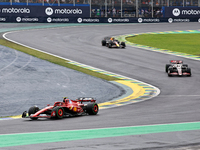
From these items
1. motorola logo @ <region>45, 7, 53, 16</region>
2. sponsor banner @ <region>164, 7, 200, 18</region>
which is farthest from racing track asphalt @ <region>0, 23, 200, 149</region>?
sponsor banner @ <region>164, 7, 200, 18</region>

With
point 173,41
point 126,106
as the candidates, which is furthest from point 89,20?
point 126,106

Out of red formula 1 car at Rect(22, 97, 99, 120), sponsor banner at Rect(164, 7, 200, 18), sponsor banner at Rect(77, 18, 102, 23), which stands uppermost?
sponsor banner at Rect(164, 7, 200, 18)

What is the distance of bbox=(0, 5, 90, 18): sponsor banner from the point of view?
48781 millimetres

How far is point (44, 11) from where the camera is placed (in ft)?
165

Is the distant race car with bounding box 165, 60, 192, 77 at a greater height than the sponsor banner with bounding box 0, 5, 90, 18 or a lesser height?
lesser

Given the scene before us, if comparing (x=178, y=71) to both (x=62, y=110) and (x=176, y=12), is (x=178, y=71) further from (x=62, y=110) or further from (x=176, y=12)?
(x=176, y=12)

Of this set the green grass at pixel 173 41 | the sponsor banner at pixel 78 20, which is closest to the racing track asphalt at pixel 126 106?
the sponsor banner at pixel 78 20

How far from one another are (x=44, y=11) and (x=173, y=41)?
17553 mm

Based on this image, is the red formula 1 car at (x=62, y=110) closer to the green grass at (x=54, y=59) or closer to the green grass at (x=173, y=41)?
the green grass at (x=54, y=59)

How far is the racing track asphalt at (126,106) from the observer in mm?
8508

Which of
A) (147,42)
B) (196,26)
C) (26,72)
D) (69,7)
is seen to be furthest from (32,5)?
(26,72)

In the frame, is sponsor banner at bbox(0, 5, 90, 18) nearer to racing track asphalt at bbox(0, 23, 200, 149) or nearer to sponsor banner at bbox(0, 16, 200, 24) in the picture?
sponsor banner at bbox(0, 16, 200, 24)

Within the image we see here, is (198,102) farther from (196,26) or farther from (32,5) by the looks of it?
(196,26)

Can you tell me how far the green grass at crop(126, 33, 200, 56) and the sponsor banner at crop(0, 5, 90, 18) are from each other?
31.3 feet
